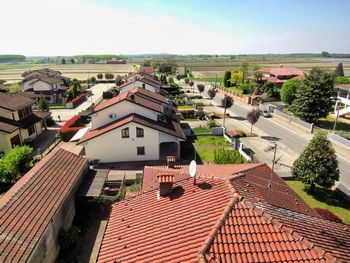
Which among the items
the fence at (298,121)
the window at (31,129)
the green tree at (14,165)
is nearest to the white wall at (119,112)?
the green tree at (14,165)

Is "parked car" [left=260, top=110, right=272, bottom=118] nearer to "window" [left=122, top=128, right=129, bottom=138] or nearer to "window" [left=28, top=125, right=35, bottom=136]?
"window" [left=122, top=128, right=129, bottom=138]

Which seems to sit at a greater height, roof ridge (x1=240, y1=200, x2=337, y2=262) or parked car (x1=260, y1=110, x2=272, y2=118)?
roof ridge (x1=240, y1=200, x2=337, y2=262)

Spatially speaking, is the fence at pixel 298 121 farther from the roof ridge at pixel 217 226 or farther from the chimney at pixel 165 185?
the roof ridge at pixel 217 226

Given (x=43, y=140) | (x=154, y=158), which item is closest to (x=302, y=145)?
(x=154, y=158)

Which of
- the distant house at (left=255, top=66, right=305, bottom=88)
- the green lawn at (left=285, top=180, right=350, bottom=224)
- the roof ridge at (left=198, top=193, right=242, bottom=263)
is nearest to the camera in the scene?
the roof ridge at (left=198, top=193, right=242, bottom=263)

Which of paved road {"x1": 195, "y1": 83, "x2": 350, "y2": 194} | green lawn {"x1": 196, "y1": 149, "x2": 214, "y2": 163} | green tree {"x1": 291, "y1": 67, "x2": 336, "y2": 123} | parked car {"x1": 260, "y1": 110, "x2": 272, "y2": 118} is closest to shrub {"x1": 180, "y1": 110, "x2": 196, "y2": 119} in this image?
paved road {"x1": 195, "y1": 83, "x2": 350, "y2": 194}
